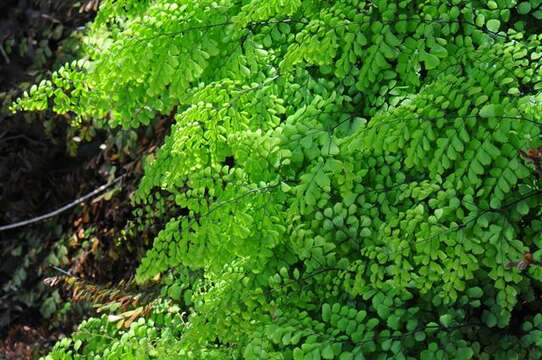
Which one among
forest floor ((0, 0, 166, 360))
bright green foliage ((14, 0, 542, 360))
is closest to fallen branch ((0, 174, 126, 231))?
forest floor ((0, 0, 166, 360))

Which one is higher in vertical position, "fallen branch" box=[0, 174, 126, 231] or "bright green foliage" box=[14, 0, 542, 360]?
"bright green foliage" box=[14, 0, 542, 360]

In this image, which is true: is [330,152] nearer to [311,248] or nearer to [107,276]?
[311,248]

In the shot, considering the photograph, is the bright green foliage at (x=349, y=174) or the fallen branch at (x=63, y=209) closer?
the bright green foliage at (x=349, y=174)

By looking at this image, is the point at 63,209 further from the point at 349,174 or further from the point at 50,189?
the point at 349,174

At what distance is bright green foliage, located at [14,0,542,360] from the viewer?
2.35 meters

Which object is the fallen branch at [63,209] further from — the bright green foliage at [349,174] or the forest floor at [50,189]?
the bright green foliage at [349,174]

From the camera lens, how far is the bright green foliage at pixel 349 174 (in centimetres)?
235

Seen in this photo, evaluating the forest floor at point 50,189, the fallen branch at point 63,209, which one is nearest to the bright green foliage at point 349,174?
the forest floor at point 50,189

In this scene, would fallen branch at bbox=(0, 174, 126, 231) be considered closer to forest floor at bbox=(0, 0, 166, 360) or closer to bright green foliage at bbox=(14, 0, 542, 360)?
forest floor at bbox=(0, 0, 166, 360)

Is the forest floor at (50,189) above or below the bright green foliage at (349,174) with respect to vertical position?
below

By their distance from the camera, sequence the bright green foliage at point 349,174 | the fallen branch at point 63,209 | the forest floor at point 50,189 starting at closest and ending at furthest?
the bright green foliage at point 349,174, the forest floor at point 50,189, the fallen branch at point 63,209

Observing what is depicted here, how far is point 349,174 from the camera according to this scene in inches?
102

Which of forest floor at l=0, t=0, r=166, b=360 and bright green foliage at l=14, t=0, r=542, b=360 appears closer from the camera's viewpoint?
bright green foliage at l=14, t=0, r=542, b=360

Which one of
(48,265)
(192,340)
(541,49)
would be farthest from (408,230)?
(48,265)
